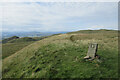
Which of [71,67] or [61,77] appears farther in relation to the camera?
[71,67]

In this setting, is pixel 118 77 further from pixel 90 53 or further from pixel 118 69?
pixel 90 53

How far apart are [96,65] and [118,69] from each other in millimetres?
3224

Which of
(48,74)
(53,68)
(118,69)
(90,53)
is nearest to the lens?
(118,69)

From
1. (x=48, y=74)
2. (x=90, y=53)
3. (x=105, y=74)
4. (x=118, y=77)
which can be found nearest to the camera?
(x=118, y=77)

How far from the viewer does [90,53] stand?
1823cm

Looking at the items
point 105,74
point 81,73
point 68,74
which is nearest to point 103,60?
point 105,74

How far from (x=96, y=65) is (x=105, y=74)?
2458 millimetres

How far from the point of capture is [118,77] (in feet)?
39.8

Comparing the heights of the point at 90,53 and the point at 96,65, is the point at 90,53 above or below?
above

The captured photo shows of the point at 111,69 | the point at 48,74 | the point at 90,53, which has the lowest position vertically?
the point at 48,74

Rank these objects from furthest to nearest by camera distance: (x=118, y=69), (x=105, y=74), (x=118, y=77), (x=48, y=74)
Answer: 1. (x=48, y=74)
2. (x=118, y=69)
3. (x=105, y=74)
4. (x=118, y=77)

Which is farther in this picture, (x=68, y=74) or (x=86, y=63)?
(x=86, y=63)

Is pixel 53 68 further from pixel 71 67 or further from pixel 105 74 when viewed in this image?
pixel 105 74

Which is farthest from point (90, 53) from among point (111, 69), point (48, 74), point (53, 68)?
point (48, 74)
